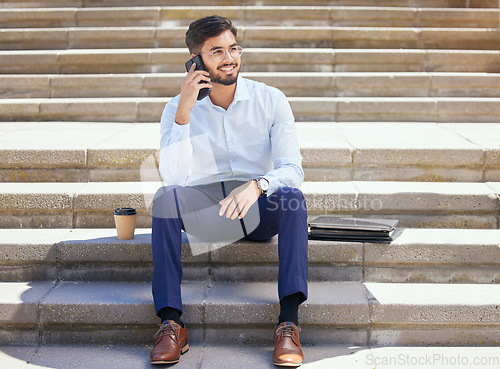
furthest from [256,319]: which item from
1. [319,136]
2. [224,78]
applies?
[319,136]

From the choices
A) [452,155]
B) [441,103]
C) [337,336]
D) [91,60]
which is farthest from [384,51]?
[337,336]

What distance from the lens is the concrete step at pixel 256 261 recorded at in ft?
10.0

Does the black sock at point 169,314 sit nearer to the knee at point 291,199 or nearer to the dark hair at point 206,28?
Result: the knee at point 291,199

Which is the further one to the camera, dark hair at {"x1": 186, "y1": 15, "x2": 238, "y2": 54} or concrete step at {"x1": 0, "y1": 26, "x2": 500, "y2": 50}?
concrete step at {"x1": 0, "y1": 26, "x2": 500, "y2": 50}

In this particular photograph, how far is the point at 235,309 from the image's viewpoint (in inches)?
109

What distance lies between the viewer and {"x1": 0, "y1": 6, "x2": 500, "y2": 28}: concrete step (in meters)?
6.10

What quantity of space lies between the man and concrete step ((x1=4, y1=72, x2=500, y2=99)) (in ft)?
8.26

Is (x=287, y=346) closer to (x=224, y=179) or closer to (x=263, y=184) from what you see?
(x=263, y=184)

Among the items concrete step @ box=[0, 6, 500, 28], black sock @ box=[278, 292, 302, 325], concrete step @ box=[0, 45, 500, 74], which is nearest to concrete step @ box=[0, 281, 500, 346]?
black sock @ box=[278, 292, 302, 325]

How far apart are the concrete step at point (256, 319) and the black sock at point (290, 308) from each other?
0.50ft

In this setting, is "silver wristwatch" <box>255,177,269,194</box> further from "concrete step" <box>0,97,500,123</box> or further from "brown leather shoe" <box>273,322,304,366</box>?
"concrete step" <box>0,97,500,123</box>

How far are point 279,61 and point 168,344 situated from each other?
3789 mm

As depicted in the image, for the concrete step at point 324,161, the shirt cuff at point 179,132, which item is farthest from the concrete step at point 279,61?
the shirt cuff at point 179,132

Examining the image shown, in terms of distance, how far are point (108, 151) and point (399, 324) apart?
2.10 meters
